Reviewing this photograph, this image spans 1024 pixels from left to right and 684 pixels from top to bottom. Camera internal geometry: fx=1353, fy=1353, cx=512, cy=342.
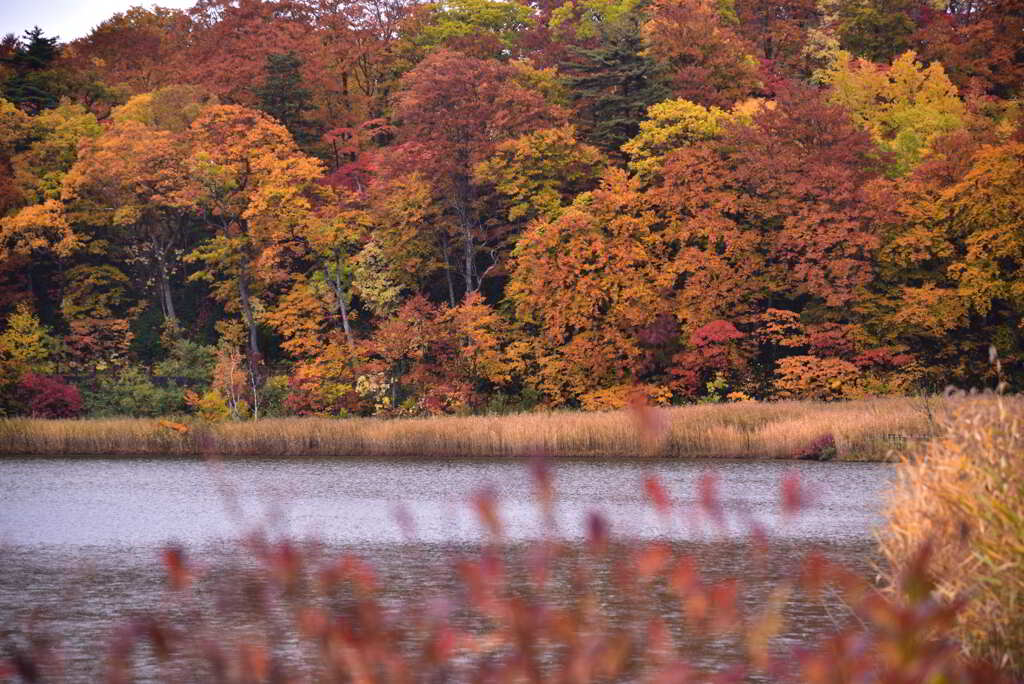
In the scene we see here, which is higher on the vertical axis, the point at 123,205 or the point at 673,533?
the point at 123,205

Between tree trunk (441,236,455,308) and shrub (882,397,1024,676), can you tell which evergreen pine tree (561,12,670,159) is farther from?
shrub (882,397,1024,676)

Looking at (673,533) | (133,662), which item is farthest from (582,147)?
(133,662)

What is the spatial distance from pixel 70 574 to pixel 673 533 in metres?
8.52

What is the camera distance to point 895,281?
140ft

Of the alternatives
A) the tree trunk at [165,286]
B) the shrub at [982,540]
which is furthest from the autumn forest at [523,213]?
the shrub at [982,540]

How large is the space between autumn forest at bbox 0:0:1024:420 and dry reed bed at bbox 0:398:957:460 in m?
6.08

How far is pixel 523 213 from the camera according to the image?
4762 cm

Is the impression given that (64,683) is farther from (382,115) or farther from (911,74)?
(382,115)

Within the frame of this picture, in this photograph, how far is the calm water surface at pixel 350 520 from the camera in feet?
48.2

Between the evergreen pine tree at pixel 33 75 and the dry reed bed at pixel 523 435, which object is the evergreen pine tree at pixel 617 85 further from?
the evergreen pine tree at pixel 33 75

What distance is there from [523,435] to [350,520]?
11200mm

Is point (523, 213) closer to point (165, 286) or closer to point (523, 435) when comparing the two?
point (165, 286)

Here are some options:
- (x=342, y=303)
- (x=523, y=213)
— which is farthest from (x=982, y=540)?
(x=342, y=303)

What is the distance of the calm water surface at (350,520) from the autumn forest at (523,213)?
12.8 m
